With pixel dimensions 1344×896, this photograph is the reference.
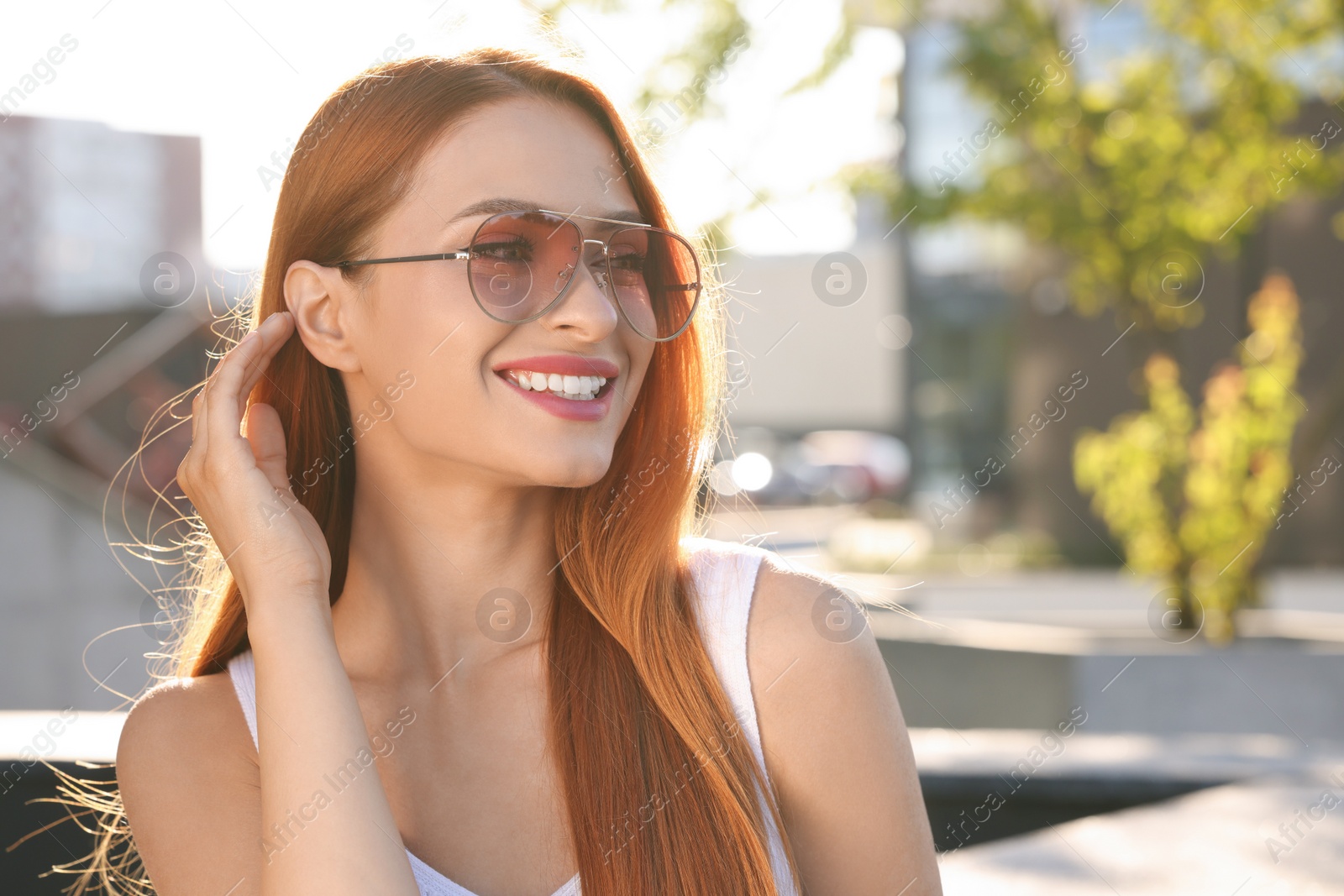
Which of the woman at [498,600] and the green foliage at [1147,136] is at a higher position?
the green foliage at [1147,136]

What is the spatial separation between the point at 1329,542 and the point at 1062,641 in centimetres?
976

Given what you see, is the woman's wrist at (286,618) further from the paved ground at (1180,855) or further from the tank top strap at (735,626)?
the paved ground at (1180,855)

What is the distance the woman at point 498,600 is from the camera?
190 centimetres

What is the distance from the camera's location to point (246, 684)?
215 cm

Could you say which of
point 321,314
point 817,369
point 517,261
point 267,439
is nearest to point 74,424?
point 267,439

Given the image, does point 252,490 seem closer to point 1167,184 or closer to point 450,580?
point 450,580

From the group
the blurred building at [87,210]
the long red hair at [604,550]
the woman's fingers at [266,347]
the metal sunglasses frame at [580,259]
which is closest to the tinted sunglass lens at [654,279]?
the metal sunglasses frame at [580,259]

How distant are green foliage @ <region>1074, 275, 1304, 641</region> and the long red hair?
6409 millimetres

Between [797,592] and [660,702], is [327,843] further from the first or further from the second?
[797,592]

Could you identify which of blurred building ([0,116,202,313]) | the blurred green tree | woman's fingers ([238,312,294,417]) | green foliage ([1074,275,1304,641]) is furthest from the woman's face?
blurred building ([0,116,202,313])

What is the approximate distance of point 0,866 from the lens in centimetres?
273

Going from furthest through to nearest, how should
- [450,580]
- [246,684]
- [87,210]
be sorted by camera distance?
[87,210]
[450,580]
[246,684]

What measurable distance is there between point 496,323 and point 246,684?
2.58ft

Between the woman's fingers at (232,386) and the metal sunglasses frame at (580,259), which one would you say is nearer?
the metal sunglasses frame at (580,259)
